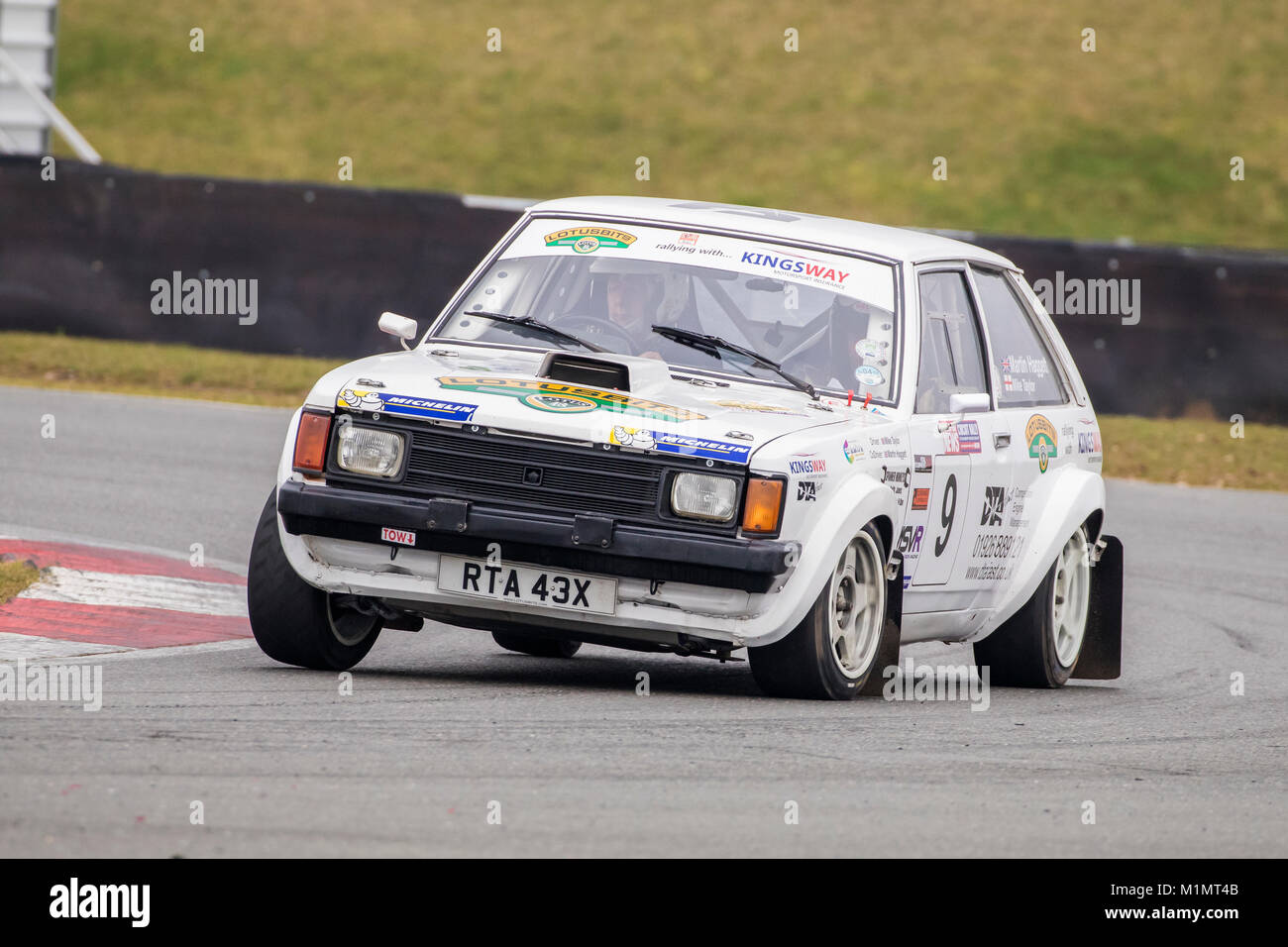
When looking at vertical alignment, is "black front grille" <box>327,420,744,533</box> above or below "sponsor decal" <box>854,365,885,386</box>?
below

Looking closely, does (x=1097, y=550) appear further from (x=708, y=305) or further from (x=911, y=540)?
(x=708, y=305)

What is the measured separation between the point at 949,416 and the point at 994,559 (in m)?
0.69

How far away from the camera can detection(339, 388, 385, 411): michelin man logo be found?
670cm

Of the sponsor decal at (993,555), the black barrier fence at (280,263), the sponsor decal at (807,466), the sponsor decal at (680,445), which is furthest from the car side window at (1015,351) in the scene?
the black barrier fence at (280,263)

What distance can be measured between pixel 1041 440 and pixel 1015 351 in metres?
0.41

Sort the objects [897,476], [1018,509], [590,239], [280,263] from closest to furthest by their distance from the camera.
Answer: [897,476] < [590,239] < [1018,509] < [280,263]

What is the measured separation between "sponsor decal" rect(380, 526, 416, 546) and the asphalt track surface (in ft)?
1.63

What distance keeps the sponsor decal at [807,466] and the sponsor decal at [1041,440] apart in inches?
71.1

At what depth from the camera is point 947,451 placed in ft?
24.6

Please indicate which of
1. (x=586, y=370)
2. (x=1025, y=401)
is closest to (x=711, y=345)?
(x=586, y=370)

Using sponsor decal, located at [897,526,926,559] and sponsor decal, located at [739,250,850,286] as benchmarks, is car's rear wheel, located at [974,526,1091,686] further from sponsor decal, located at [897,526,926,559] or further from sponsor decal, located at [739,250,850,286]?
sponsor decal, located at [739,250,850,286]

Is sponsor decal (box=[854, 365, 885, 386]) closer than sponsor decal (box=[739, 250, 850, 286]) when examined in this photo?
Yes
